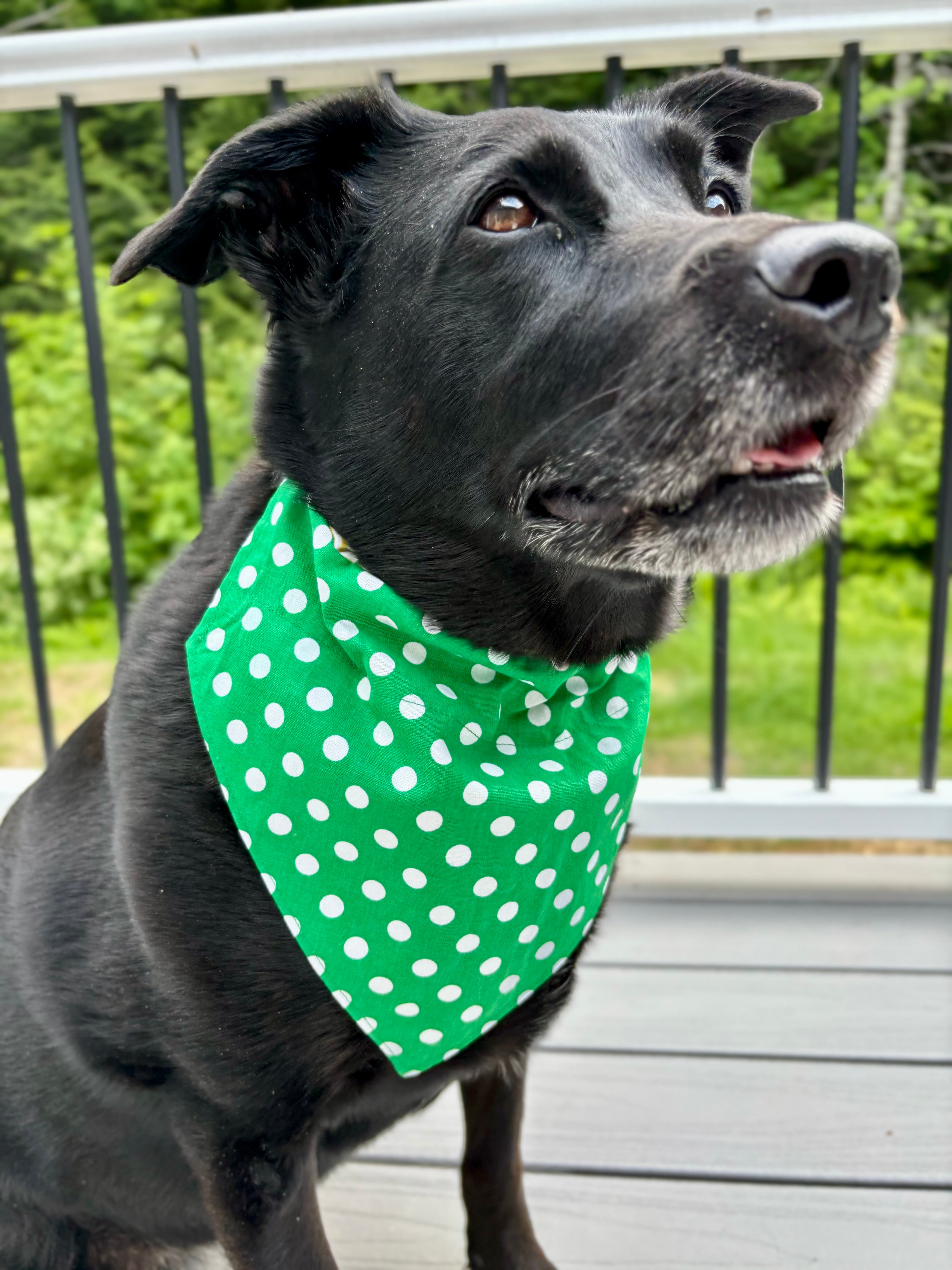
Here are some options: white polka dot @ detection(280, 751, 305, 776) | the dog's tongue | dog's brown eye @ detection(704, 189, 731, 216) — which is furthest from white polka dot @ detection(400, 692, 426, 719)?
dog's brown eye @ detection(704, 189, 731, 216)

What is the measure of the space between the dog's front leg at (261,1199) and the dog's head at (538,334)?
586 millimetres

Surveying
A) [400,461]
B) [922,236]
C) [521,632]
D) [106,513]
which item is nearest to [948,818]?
[521,632]

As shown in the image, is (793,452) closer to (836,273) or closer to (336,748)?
(836,273)

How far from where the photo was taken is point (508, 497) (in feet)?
3.52

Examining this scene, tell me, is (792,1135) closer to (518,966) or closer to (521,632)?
(518,966)

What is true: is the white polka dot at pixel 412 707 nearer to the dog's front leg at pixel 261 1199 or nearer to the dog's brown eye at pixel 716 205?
the dog's front leg at pixel 261 1199

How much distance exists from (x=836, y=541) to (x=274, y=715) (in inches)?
44.7

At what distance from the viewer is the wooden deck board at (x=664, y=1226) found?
4.50 ft

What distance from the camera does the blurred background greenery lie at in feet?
12.9

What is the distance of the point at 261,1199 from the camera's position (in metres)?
1.11

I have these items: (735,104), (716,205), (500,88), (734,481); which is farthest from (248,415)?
(734,481)

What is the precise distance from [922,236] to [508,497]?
4.12m

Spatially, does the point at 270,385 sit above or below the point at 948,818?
above

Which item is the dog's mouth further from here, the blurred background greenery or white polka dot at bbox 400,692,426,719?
the blurred background greenery
